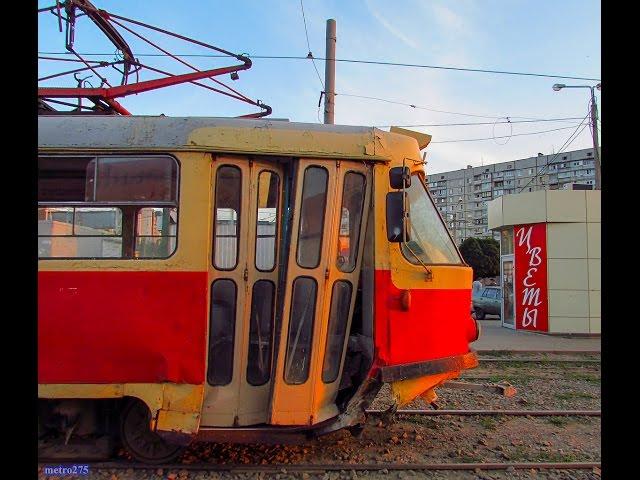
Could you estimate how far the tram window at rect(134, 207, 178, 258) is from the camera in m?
4.34

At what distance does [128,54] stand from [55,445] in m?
4.89

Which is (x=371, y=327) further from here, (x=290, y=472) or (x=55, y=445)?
(x=55, y=445)

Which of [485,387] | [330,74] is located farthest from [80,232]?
[330,74]

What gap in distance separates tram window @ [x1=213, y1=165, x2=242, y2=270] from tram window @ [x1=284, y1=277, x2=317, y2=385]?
0.63m

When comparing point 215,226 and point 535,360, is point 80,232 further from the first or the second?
point 535,360

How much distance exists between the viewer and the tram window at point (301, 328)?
4430 millimetres

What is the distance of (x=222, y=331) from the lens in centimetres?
444

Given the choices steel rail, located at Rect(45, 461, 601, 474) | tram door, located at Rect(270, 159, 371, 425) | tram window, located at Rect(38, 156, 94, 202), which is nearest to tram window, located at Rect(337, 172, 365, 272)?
tram door, located at Rect(270, 159, 371, 425)

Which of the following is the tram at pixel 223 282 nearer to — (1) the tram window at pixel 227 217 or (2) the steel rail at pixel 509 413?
(1) the tram window at pixel 227 217

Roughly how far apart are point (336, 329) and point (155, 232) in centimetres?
184

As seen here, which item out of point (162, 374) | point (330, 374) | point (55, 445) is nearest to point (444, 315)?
point (330, 374)

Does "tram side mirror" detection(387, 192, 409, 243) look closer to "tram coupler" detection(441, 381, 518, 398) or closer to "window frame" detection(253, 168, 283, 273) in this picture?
"window frame" detection(253, 168, 283, 273)
